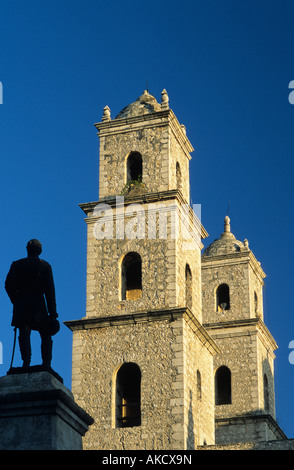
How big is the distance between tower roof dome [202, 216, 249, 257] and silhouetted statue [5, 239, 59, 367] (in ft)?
91.3

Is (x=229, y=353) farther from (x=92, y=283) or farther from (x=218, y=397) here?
(x=92, y=283)

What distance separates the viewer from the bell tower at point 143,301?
24922 millimetres

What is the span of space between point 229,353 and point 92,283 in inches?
440

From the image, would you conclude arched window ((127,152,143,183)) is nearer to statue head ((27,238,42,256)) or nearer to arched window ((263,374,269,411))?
arched window ((263,374,269,411))

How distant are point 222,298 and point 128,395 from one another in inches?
533

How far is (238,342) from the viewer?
121 feet

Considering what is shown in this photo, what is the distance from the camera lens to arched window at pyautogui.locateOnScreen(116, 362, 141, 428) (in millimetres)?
25484

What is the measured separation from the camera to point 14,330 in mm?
11906

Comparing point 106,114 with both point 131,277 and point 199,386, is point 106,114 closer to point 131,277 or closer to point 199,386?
point 131,277

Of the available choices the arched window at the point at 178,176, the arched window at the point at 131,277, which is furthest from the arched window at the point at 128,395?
the arched window at the point at 178,176

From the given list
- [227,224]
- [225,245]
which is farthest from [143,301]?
[227,224]

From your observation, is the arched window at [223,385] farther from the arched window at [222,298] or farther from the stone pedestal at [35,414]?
the stone pedestal at [35,414]
